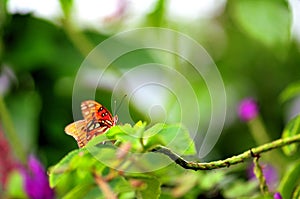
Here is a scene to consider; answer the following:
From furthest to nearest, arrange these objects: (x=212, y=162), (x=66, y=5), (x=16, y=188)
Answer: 1. (x=66, y=5)
2. (x=16, y=188)
3. (x=212, y=162)

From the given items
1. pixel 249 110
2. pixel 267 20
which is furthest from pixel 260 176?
pixel 267 20

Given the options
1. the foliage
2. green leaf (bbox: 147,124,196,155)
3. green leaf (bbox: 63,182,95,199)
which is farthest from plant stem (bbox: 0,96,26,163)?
green leaf (bbox: 147,124,196,155)

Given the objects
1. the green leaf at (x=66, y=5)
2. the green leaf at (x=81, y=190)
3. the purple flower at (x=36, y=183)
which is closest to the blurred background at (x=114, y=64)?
the green leaf at (x=66, y=5)

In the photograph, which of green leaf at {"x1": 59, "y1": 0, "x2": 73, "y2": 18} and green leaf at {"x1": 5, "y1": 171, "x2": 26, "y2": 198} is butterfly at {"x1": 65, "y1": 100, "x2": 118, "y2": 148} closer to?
green leaf at {"x1": 5, "y1": 171, "x2": 26, "y2": 198}

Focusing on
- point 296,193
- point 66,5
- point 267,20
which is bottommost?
point 296,193

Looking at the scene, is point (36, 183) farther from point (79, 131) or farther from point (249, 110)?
point (79, 131)

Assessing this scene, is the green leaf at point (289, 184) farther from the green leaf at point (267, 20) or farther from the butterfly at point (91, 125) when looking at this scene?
the green leaf at point (267, 20)

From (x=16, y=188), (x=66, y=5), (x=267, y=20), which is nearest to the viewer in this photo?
(x=16, y=188)

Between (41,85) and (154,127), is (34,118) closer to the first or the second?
(41,85)
